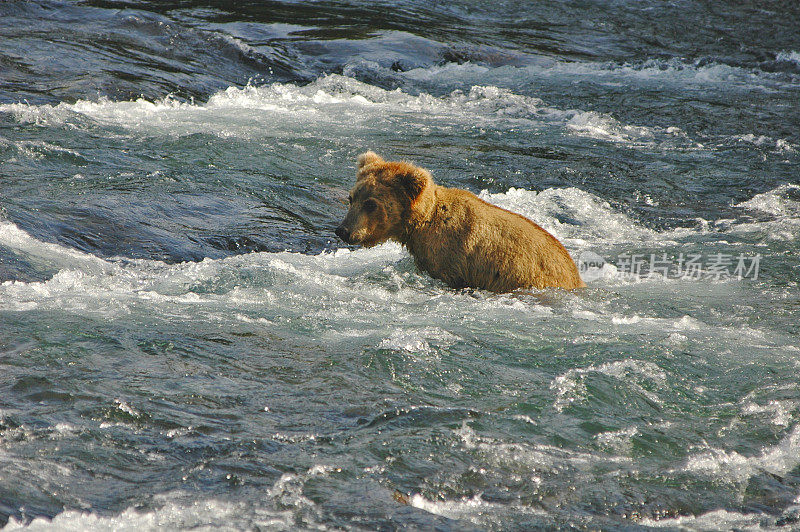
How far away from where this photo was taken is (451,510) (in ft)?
11.2

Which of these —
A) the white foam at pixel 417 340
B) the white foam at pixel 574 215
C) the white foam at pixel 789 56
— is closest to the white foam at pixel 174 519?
the white foam at pixel 417 340

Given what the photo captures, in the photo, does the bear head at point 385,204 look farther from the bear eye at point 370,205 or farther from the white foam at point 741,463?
the white foam at point 741,463

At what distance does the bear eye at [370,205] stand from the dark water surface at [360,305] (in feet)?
2.09

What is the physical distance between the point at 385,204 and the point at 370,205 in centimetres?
13

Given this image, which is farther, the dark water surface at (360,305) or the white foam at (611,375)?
the white foam at (611,375)

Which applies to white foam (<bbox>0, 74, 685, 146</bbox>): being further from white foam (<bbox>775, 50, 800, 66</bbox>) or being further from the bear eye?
white foam (<bbox>775, 50, 800, 66</bbox>)

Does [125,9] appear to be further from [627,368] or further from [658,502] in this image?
[658,502]

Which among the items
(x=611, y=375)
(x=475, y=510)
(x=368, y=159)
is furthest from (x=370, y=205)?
(x=475, y=510)

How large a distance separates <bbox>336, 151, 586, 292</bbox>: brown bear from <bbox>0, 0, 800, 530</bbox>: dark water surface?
0.66ft

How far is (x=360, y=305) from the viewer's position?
6.13 meters

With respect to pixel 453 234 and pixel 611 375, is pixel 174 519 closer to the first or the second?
pixel 611 375

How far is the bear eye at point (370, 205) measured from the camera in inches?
266

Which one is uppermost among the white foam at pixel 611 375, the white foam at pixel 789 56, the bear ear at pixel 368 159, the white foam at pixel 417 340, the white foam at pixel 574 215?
the white foam at pixel 789 56

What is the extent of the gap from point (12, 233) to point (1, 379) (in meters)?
2.94
